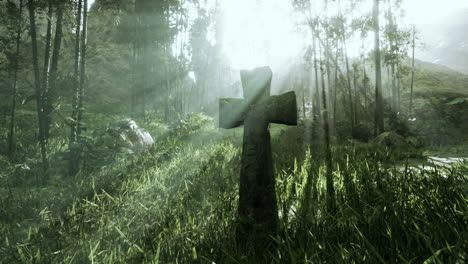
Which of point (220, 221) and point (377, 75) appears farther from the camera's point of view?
point (377, 75)

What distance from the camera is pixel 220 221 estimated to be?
88.3 inches

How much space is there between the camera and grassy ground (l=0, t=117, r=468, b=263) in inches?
56.7

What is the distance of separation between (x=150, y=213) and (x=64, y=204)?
1382mm

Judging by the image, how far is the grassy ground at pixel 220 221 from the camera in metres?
1.44

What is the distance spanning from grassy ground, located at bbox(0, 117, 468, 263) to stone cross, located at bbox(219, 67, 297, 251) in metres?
0.15

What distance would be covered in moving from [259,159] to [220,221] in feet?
2.33

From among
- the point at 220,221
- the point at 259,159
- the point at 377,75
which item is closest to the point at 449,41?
the point at 377,75

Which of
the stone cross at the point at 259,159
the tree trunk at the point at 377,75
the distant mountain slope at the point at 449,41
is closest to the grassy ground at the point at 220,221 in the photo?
the stone cross at the point at 259,159

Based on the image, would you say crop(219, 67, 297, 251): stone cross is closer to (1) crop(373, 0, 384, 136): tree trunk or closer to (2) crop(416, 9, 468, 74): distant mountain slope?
(1) crop(373, 0, 384, 136): tree trunk

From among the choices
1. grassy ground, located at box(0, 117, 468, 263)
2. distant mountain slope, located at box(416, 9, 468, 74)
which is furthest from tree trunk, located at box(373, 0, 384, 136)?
distant mountain slope, located at box(416, 9, 468, 74)

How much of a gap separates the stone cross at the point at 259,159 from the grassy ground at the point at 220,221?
0.15 metres

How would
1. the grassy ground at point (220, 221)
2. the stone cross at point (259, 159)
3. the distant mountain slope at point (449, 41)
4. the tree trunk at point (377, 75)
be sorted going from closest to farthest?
the grassy ground at point (220, 221) → the stone cross at point (259, 159) → the tree trunk at point (377, 75) → the distant mountain slope at point (449, 41)

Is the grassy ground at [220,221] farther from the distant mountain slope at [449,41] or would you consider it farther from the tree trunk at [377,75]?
the distant mountain slope at [449,41]

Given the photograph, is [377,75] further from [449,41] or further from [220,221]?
[449,41]
